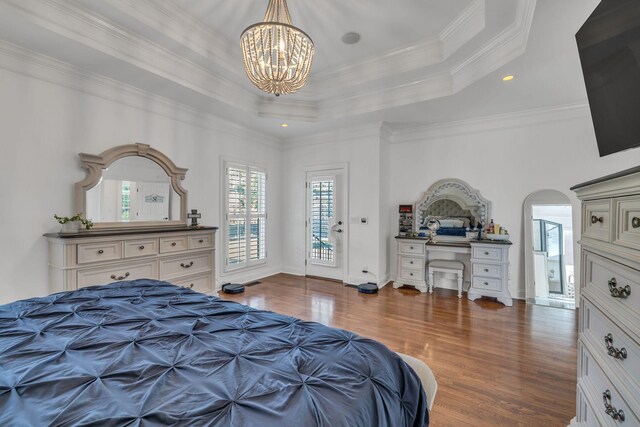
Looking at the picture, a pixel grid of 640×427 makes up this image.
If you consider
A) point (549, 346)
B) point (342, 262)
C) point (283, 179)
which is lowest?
point (549, 346)

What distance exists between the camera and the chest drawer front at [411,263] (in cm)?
445

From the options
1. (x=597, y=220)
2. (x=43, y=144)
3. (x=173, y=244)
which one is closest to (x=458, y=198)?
(x=597, y=220)

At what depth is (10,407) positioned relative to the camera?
0.74 metres

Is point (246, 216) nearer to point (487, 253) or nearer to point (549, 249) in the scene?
point (487, 253)

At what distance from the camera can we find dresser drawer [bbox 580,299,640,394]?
962mm

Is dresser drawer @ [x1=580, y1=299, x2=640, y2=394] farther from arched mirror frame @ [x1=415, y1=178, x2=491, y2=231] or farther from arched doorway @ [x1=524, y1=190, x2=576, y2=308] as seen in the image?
arched mirror frame @ [x1=415, y1=178, x2=491, y2=231]

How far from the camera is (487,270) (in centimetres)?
397

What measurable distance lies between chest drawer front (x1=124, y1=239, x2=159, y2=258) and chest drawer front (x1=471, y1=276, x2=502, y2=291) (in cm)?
421

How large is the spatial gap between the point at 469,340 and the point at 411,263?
180 centimetres

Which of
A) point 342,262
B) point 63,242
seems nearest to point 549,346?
point 342,262

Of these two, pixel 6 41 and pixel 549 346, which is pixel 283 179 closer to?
pixel 6 41

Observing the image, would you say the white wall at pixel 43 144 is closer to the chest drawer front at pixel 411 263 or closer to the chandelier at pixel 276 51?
the chandelier at pixel 276 51

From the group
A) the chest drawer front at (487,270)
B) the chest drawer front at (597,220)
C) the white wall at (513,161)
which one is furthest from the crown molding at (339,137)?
the chest drawer front at (597,220)

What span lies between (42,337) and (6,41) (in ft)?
9.74
